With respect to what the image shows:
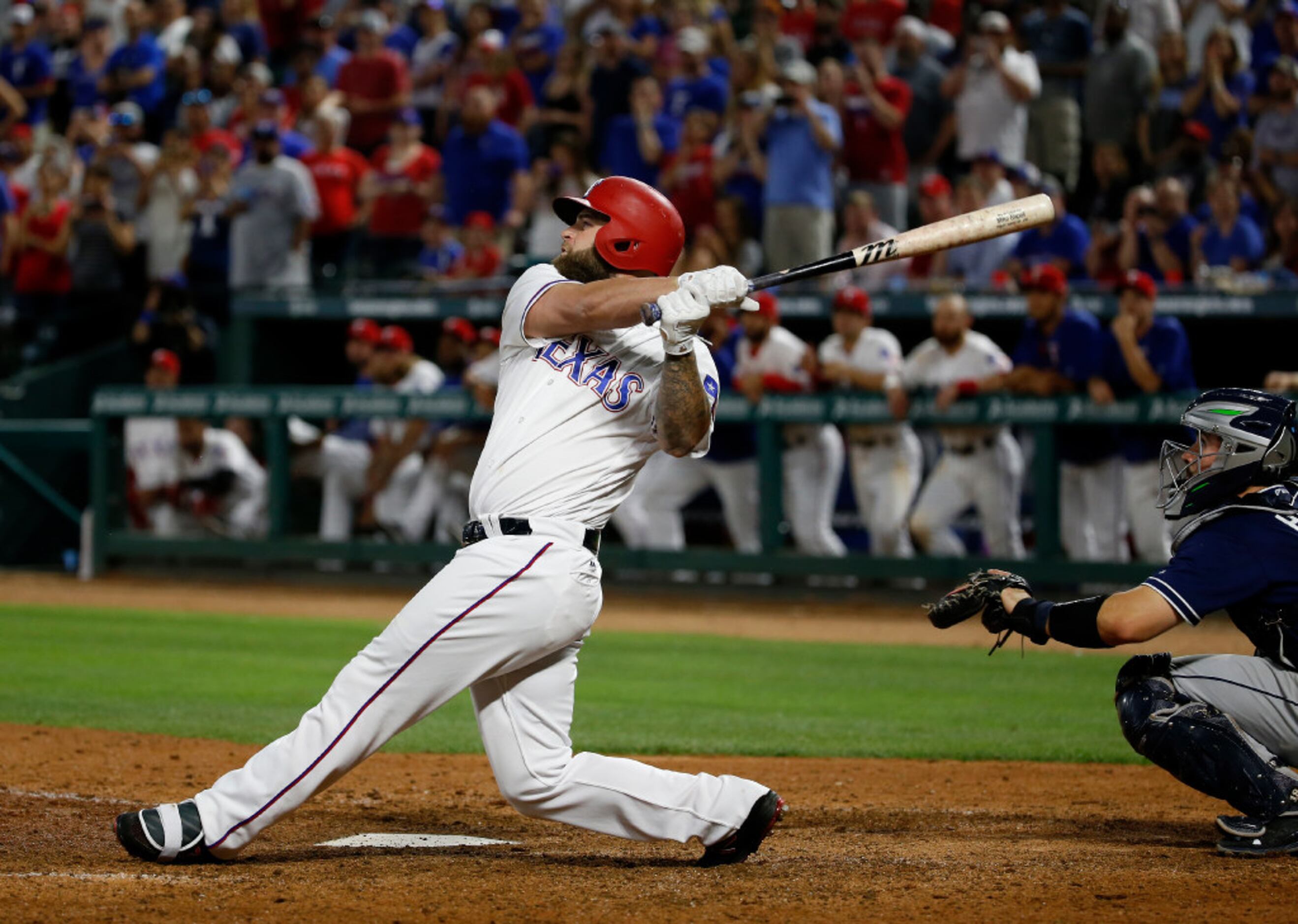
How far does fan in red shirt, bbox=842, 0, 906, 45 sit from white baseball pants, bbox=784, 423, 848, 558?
3.64 metres

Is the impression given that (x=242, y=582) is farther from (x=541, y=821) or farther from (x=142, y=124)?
(x=541, y=821)

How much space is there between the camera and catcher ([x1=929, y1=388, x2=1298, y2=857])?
13.9 ft

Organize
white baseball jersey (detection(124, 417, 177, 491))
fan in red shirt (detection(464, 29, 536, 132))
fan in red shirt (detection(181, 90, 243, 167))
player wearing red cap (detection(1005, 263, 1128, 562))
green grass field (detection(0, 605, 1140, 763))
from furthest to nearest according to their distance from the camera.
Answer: fan in red shirt (detection(181, 90, 243, 167)) → fan in red shirt (detection(464, 29, 536, 132)) → white baseball jersey (detection(124, 417, 177, 491)) → player wearing red cap (detection(1005, 263, 1128, 562)) → green grass field (detection(0, 605, 1140, 763))

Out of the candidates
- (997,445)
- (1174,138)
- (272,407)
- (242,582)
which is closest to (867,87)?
(1174,138)

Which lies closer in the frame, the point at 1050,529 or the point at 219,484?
the point at 1050,529

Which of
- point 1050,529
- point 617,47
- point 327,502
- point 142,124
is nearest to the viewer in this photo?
point 1050,529

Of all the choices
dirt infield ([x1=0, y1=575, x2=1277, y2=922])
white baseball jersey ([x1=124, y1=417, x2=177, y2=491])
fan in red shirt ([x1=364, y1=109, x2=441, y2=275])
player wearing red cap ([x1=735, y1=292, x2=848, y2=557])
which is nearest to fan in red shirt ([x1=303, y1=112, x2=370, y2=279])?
fan in red shirt ([x1=364, y1=109, x2=441, y2=275])

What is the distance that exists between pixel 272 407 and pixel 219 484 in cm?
75

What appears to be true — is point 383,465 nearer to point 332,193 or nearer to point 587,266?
point 332,193

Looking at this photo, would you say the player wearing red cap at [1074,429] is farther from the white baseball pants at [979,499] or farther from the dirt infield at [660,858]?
the dirt infield at [660,858]

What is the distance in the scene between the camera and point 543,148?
14.6 m

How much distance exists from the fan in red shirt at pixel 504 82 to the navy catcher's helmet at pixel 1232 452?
421 inches

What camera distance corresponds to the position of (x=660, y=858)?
14.8 ft

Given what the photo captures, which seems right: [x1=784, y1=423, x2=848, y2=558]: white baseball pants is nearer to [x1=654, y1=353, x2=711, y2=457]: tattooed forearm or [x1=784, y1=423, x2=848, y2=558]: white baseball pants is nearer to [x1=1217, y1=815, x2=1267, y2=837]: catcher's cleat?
[x1=1217, y1=815, x2=1267, y2=837]: catcher's cleat
